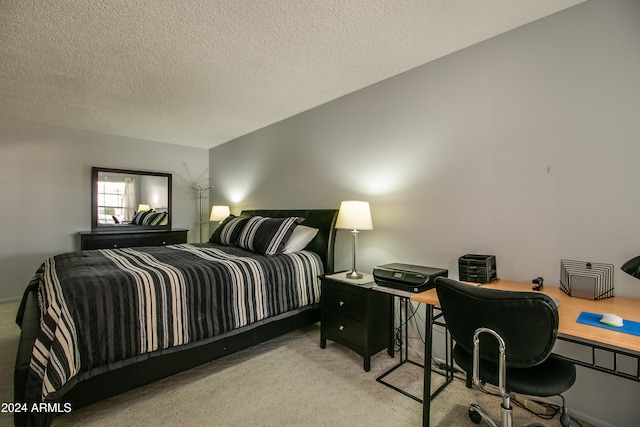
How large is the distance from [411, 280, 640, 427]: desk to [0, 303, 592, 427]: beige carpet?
0.35 metres

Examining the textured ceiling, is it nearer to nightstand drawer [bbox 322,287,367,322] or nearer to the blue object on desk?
the blue object on desk

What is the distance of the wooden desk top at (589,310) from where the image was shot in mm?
1044

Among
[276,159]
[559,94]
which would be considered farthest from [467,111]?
[276,159]

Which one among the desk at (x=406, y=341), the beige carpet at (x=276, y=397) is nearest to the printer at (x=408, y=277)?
the desk at (x=406, y=341)

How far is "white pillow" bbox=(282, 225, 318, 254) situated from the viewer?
294cm

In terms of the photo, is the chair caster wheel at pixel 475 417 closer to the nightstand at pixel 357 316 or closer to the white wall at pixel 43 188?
the nightstand at pixel 357 316

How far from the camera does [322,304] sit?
2.59 meters

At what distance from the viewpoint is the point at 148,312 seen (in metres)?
1.90

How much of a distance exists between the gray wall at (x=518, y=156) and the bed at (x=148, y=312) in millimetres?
818

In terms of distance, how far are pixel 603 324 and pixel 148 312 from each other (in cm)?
235

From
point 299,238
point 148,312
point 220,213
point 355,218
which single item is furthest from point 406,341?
point 220,213

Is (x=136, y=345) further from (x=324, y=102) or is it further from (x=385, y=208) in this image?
→ (x=324, y=102)

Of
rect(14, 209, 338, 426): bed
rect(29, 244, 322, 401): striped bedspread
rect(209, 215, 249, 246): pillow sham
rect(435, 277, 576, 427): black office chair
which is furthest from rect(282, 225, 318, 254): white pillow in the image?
rect(435, 277, 576, 427): black office chair

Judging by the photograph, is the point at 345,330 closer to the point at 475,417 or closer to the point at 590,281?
the point at 475,417
